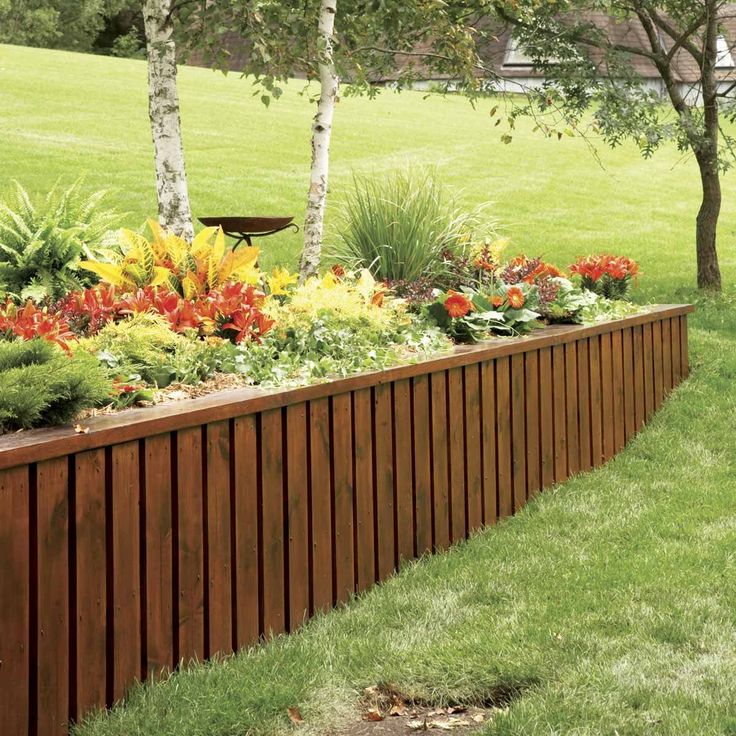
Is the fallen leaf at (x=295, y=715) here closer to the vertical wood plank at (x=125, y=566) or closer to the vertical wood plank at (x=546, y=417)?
the vertical wood plank at (x=125, y=566)

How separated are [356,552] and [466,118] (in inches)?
1055

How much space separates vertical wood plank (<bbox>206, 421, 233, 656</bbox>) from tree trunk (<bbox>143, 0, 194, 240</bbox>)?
5110mm

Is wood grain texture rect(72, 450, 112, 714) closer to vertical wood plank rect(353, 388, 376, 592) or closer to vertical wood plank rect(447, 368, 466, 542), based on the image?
vertical wood plank rect(353, 388, 376, 592)

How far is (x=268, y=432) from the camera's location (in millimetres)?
3914

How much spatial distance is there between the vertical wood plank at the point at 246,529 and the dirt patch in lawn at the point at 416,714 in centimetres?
62

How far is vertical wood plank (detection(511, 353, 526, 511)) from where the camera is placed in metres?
5.46

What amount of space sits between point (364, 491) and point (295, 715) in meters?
1.35

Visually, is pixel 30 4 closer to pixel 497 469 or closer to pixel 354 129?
pixel 354 129

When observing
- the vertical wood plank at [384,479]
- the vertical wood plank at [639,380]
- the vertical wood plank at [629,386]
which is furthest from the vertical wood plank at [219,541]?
the vertical wood plank at [639,380]

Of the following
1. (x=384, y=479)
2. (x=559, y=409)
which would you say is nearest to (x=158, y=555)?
(x=384, y=479)

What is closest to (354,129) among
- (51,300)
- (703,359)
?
(703,359)

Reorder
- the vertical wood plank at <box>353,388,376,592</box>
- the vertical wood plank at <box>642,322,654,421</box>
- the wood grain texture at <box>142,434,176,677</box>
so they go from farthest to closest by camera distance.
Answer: the vertical wood plank at <box>642,322,654,421</box>
the vertical wood plank at <box>353,388,376,592</box>
the wood grain texture at <box>142,434,176,677</box>

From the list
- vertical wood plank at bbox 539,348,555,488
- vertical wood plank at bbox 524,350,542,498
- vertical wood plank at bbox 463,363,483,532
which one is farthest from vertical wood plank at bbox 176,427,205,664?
vertical wood plank at bbox 539,348,555,488

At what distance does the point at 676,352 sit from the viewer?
7.55 metres
